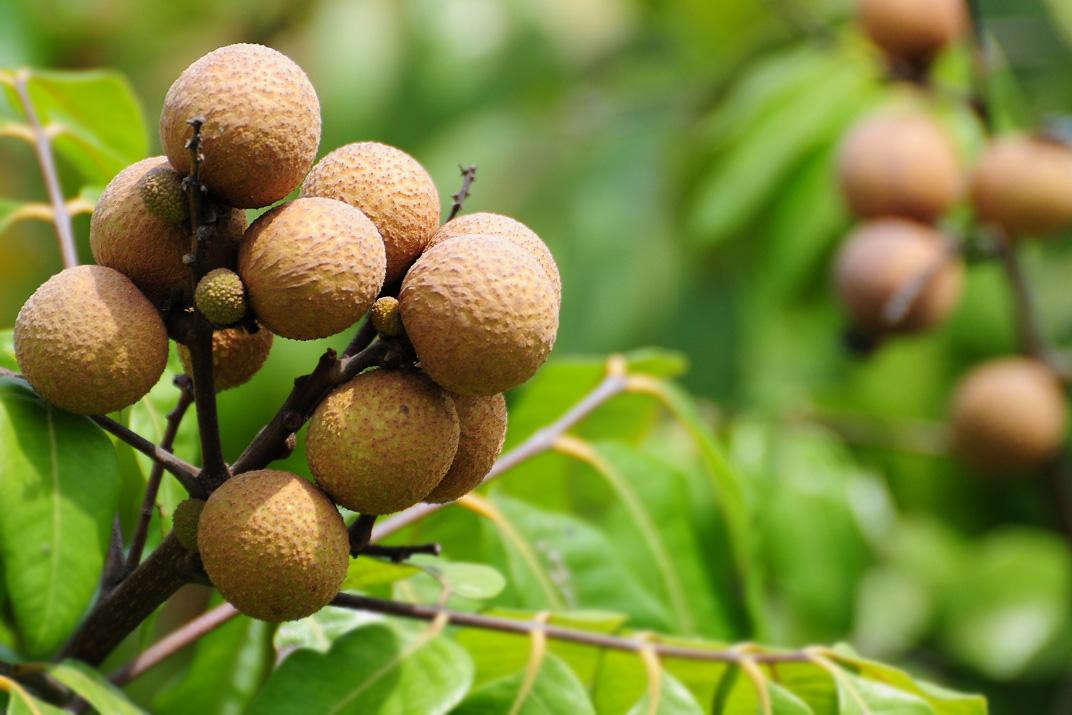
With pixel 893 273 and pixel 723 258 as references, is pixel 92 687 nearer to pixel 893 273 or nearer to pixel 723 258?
pixel 893 273

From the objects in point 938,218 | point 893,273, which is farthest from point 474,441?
point 938,218

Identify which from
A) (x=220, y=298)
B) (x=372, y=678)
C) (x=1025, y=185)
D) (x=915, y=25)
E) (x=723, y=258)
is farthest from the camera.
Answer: (x=723, y=258)

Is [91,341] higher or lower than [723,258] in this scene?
higher

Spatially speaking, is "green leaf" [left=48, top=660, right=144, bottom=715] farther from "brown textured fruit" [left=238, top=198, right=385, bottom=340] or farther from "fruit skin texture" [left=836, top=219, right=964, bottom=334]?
"fruit skin texture" [left=836, top=219, right=964, bottom=334]

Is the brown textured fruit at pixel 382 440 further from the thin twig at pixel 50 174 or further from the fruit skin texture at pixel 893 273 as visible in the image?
the fruit skin texture at pixel 893 273

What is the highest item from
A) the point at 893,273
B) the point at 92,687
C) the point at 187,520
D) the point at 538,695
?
the point at 187,520

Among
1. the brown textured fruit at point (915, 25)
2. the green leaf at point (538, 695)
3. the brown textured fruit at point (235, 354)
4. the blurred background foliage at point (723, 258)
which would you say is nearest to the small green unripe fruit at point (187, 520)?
the brown textured fruit at point (235, 354)
